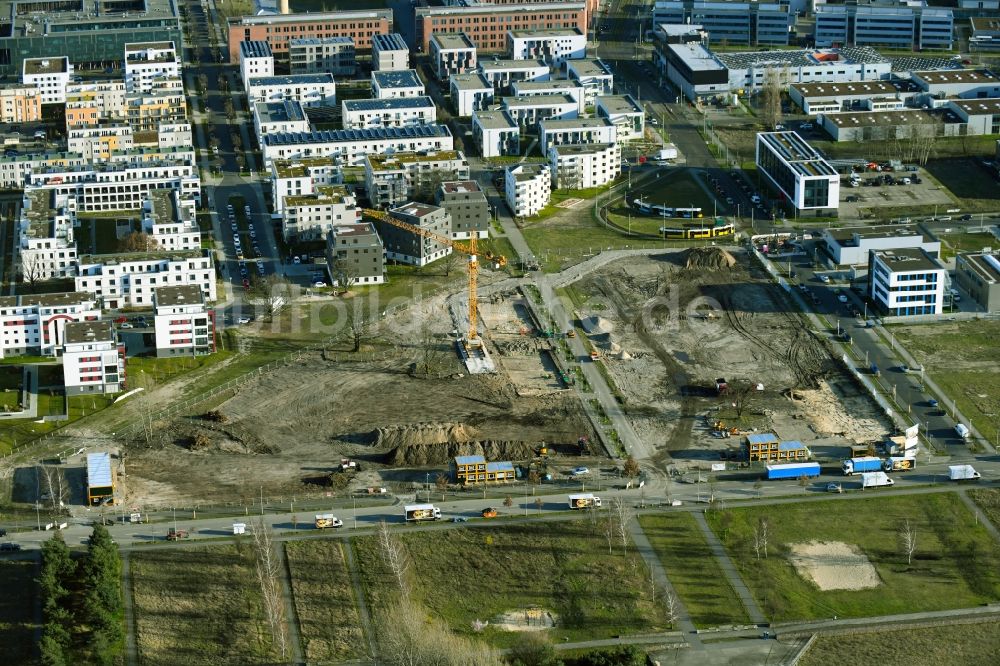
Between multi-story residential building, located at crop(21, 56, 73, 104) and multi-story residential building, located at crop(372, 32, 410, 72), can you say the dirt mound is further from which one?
multi-story residential building, located at crop(21, 56, 73, 104)

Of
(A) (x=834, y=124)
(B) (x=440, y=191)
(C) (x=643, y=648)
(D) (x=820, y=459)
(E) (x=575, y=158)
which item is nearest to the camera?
(C) (x=643, y=648)

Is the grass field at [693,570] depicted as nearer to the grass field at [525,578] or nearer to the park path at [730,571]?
the park path at [730,571]

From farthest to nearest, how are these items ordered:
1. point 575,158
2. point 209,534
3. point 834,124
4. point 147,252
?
point 834,124, point 575,158, point 147,252, point 209,534

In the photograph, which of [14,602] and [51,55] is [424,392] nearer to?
[14,602]

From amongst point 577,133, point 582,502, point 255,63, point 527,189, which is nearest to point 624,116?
point 577,133

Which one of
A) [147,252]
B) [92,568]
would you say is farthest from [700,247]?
[92,568]

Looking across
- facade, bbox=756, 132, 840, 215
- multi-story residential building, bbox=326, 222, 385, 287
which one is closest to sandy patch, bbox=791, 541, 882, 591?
multi-story residential building, bbox=326, 222, 385, 287

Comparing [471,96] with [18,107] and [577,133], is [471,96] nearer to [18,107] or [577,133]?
[577,133]
